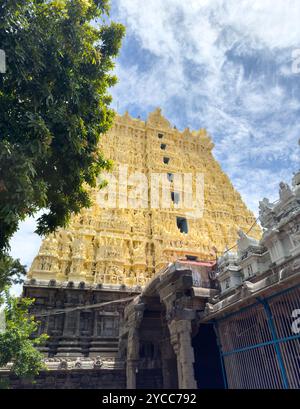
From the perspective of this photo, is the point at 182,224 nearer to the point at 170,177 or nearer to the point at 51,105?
the point at 170,177

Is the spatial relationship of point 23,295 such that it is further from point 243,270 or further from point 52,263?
point 243,270

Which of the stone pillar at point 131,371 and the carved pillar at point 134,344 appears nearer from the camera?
the stone pillar at point 131,371

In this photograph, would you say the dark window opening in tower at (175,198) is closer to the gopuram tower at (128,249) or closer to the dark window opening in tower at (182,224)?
the gopuram tower at (128,249)

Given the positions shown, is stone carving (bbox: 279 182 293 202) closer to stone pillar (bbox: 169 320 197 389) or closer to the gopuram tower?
the gopuram tower

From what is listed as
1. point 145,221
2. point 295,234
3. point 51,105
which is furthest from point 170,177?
point 51,105

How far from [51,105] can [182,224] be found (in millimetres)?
27471

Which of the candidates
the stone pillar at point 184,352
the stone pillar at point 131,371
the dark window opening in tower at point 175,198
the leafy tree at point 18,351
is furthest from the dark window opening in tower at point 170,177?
the leafy tree at point 18,351

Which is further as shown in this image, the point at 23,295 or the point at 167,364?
the point at 23,295

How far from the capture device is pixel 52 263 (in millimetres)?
24062

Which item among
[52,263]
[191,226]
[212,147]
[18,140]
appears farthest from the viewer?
[212,147]

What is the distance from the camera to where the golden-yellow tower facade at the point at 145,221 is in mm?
25531

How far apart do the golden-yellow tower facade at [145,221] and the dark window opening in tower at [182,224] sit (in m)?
0.03

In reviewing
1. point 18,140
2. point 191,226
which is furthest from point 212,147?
point 18,140
